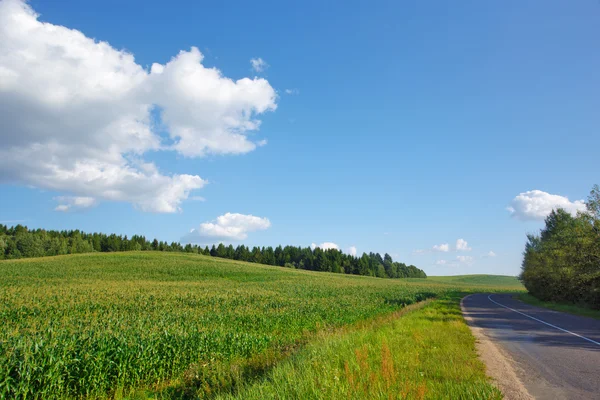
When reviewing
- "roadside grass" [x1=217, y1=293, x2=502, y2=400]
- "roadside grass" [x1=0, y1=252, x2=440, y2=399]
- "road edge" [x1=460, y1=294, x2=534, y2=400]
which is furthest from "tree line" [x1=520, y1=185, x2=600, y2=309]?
"roadside grass" [x1=217, y1=293, x2=502, y2=400]

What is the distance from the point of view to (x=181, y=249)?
162 metres

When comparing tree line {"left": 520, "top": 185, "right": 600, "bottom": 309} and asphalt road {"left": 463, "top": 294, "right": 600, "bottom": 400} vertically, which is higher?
tree line {"left": 520, "top": 185, "right": 600, "bottom": 309}

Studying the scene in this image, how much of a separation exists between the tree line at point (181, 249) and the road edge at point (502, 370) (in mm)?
120438

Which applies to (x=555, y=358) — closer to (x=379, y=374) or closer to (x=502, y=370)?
(x=502, y=370)

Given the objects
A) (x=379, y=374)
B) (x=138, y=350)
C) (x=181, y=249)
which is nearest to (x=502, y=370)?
(x=379, y=374)

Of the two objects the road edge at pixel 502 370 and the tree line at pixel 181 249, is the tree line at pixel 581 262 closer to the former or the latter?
the road edge at pixel 502 370

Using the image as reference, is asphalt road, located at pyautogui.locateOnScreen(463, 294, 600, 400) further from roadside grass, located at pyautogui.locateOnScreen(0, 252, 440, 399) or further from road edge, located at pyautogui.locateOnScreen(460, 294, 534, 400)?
roadside grass, located at pyautogui.locateOnScreen(0, 252, 440, 399)

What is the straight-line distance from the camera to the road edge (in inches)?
256

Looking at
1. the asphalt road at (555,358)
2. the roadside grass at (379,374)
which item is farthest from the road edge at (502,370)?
the roadside grass at (379,374)

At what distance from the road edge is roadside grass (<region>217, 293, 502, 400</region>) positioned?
0.29 m

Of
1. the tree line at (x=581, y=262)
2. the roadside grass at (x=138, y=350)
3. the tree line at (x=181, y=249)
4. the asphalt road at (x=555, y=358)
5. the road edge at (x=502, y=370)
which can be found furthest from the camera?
the tree line at (x=181, y=249)

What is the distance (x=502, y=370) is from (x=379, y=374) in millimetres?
3827

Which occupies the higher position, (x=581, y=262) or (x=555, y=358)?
(x=581, y=262)

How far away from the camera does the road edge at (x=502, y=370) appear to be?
256 inches
